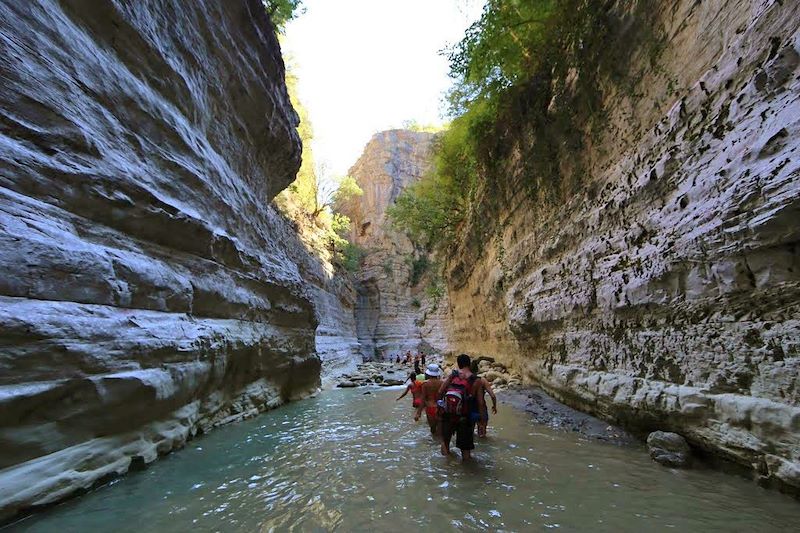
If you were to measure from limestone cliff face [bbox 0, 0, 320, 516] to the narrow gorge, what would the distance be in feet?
0.09

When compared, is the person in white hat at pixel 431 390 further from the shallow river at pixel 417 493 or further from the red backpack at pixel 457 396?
the red backpack at pixel 457 396

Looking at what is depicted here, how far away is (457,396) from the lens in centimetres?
467

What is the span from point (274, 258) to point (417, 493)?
7376 millimetres

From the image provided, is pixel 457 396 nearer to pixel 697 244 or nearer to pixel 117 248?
pixel 697 244

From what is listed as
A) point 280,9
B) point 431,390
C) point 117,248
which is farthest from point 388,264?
point 117,248

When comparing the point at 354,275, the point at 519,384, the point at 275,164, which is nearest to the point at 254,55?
the point at 275,164

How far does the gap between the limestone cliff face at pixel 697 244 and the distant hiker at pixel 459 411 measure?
7.15 feet

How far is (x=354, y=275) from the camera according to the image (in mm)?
39000

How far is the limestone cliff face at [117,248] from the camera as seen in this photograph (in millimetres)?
3227

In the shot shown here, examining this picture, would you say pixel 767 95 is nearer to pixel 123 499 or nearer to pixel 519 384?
pixel 123 499

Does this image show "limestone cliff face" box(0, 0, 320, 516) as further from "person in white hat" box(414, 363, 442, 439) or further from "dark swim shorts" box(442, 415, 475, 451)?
"dark swim shorts" box(442, 415, 475, 451)

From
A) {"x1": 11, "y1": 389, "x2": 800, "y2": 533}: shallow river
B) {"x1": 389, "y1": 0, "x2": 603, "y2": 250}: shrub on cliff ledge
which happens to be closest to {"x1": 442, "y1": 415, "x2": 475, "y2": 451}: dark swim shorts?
{"x1": 11, "y1": 389, "x2": 800, "y2": 533}: shallow river

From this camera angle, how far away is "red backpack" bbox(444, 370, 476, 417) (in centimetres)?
465

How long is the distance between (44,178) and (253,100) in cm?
664
